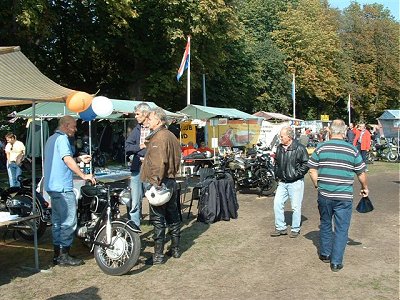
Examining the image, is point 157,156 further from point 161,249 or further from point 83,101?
point 83,101

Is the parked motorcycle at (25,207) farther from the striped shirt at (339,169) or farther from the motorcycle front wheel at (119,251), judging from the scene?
the striped shirt at (339,169)

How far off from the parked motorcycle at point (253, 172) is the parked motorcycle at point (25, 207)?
5.31 metres

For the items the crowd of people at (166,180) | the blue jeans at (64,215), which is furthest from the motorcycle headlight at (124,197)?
the blue jeans at (64,215)

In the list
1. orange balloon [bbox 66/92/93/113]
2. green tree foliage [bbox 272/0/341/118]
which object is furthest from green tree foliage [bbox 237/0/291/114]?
orange balloon [bbox 66/92/93/113]

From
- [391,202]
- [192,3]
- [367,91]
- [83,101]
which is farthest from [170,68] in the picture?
[367,91]

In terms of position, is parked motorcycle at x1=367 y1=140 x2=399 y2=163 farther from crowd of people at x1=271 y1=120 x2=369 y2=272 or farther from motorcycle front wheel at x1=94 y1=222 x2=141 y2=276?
motorcycle front wheel at x1=94 y1=222 x2=141 y2=276

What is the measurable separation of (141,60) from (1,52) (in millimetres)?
20470

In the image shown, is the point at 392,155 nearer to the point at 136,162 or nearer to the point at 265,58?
the point at 136,162

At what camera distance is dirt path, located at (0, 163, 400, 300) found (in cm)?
483

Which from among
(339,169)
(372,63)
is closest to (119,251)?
(339,169)

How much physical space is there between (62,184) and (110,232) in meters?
0.83

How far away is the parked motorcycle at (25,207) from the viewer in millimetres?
6199

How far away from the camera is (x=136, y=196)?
688cm

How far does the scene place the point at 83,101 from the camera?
647 centimetres
